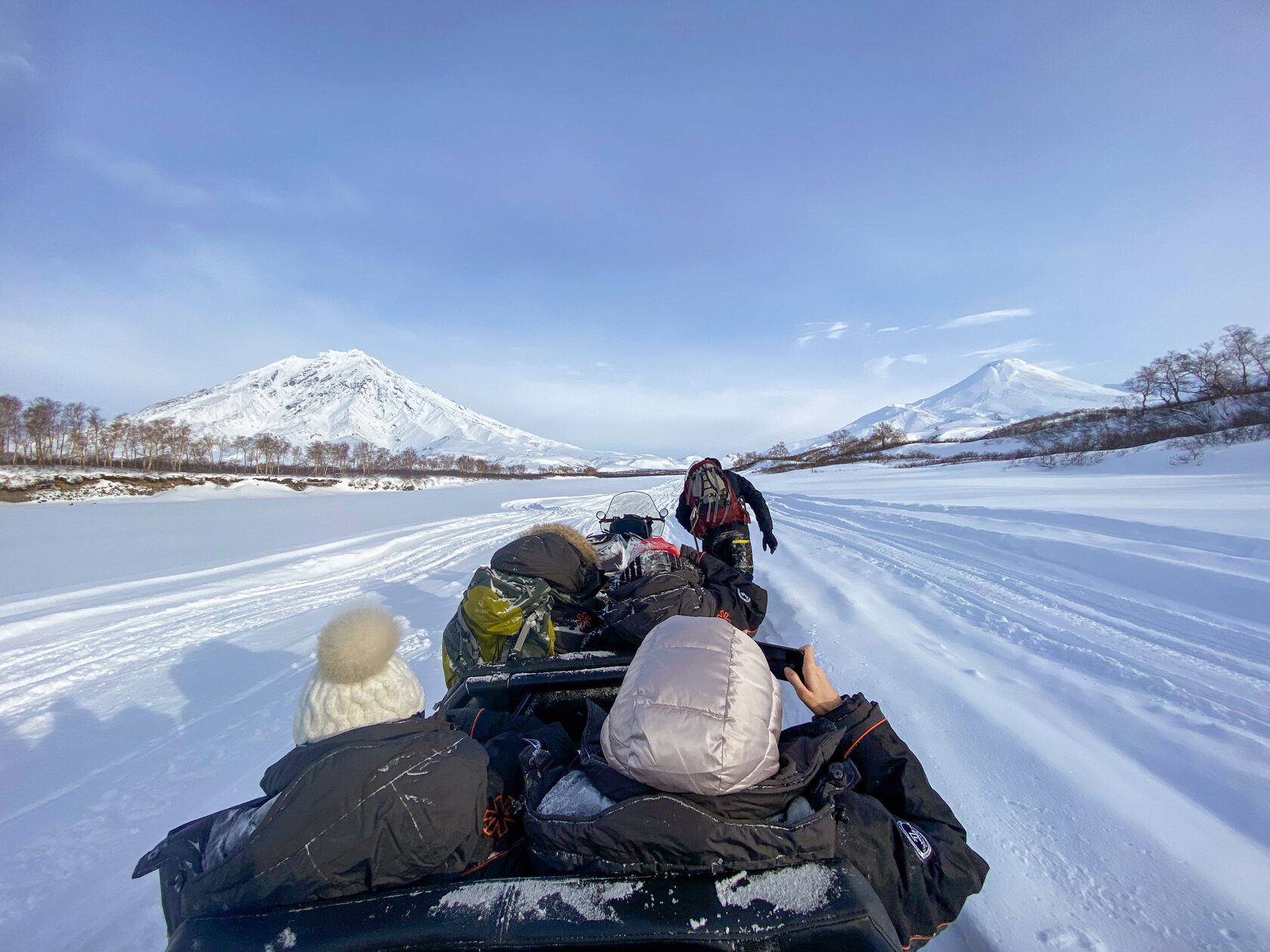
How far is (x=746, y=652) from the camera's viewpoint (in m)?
1.33

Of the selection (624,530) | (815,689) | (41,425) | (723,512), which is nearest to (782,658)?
(815,689)

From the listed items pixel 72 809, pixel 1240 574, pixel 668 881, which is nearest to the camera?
pixel 668 881

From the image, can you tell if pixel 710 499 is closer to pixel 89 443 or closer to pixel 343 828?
pixel 343 828

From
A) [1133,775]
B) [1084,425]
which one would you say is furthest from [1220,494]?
[1084,425]

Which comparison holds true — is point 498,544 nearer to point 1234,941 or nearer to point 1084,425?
point 1234,941

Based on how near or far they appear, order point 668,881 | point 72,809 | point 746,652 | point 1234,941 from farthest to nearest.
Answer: point 72,809, point 1234,941, point 746,652, point 668,881

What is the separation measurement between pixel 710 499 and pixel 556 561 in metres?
2.37

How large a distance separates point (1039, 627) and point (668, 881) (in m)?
3.93

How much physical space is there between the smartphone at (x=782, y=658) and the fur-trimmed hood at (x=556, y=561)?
1.26m

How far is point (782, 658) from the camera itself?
2.09 m

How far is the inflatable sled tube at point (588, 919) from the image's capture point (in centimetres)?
100

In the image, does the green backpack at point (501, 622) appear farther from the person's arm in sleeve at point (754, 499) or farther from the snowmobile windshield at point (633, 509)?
the person's arm in sleeve at point (754, 499)

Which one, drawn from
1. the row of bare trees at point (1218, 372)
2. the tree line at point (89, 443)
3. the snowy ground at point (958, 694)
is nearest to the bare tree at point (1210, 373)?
the row of bare trees at point (1218, 372)

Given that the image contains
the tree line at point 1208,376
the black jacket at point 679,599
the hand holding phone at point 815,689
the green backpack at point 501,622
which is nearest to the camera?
the hand holding phone at point 815,689
